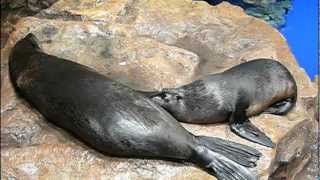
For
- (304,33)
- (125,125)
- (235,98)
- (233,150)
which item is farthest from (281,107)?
(125,125)

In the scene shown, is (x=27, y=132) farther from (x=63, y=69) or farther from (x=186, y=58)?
(x=186, y=58)

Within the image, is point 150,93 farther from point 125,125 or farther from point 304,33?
point 304,33

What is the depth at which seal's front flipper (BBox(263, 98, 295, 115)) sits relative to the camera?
255 centimetres

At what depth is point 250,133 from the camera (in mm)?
2336

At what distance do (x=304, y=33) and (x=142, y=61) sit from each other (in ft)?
2.48

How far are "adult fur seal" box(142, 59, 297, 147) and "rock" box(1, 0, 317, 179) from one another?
1.6 inches

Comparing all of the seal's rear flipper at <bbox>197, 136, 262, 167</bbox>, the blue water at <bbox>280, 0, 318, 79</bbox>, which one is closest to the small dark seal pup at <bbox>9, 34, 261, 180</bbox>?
the seal's rear flipper at <bbox>197, 136, 262, 167</bbox>

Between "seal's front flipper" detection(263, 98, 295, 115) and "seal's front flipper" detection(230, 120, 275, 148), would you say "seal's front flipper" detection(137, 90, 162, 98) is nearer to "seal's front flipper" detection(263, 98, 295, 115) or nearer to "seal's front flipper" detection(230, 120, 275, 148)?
"seal's front flipper" detection(230, 120, 275, 148)

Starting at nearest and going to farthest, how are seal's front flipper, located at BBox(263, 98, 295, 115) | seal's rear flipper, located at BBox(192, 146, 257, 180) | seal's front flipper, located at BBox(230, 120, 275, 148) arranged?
seal's rear flipper, located at BBox(192, 146, 257, 180), seal's front flipper, located at BBox(230, 120, 275, 148), seal's front flipper, located at BBox(263, 98, 295, 115)

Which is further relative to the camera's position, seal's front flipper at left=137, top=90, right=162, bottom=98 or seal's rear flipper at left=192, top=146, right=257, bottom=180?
seal's front flipper at left=137, top=90, right=162, bottom=98

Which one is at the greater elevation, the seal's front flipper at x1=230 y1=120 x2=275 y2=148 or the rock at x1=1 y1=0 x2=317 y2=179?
the seal's front flipper at x1=230 y1=120 x2=275 y2=148

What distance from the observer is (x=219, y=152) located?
85.1 inches

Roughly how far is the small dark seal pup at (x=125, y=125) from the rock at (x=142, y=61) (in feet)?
0.15

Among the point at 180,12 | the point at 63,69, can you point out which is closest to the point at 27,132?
the point at 63,69
